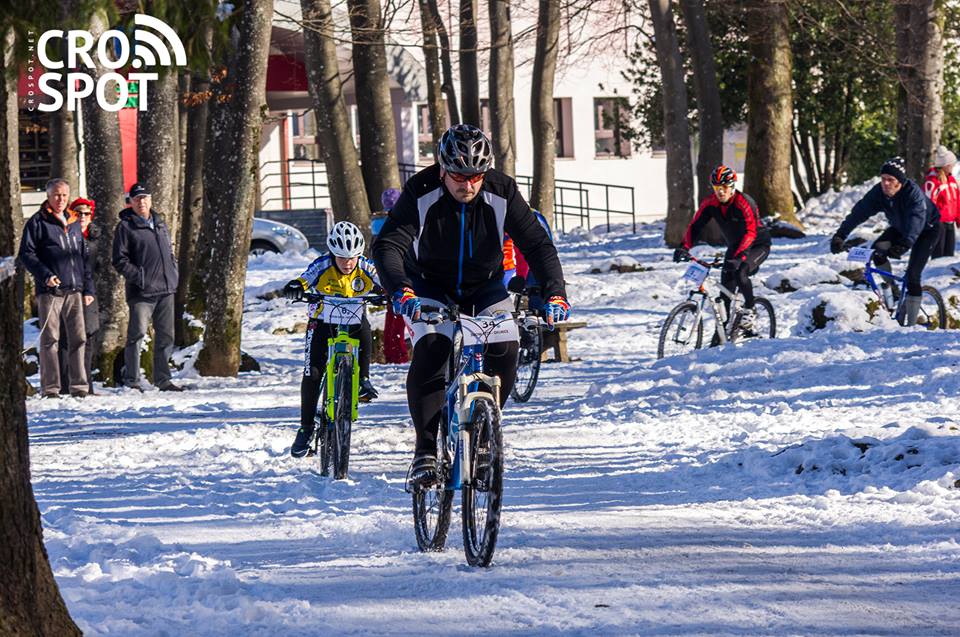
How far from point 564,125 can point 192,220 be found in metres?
34.1

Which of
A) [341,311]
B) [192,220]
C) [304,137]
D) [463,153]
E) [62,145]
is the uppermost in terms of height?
[304,137]

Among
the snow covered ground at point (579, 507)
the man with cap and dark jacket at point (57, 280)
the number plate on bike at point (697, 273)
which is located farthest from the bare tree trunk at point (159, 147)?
the number plate on bike at point (697, 273)

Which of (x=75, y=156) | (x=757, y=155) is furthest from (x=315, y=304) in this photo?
(x=757, y=155)

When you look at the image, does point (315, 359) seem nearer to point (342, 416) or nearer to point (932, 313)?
point (342, 416)

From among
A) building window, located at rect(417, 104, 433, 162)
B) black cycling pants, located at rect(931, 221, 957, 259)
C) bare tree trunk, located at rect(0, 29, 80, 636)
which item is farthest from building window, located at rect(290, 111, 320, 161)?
bare tree trunk, located at rect(0, 29, 80, 636)

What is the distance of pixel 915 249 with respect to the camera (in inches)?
668

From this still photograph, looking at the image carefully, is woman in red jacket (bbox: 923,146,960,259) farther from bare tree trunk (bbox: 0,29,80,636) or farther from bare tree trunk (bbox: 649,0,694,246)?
bare tree trunk (bbox: 0,29,80,636)

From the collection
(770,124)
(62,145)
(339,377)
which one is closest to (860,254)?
(339,377)

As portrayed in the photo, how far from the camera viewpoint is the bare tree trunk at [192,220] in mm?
19031

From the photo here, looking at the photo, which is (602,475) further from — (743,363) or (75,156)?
(75,156)

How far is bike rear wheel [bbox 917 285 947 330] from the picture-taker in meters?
17.6

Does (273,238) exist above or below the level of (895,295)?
above

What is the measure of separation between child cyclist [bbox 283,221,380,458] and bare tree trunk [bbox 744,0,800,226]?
2197 cm

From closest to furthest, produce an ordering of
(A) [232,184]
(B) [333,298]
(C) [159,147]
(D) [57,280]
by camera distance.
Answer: (B) [333,298]
(D) [57,280]
(A) [232,184]
(C) [159,147]
